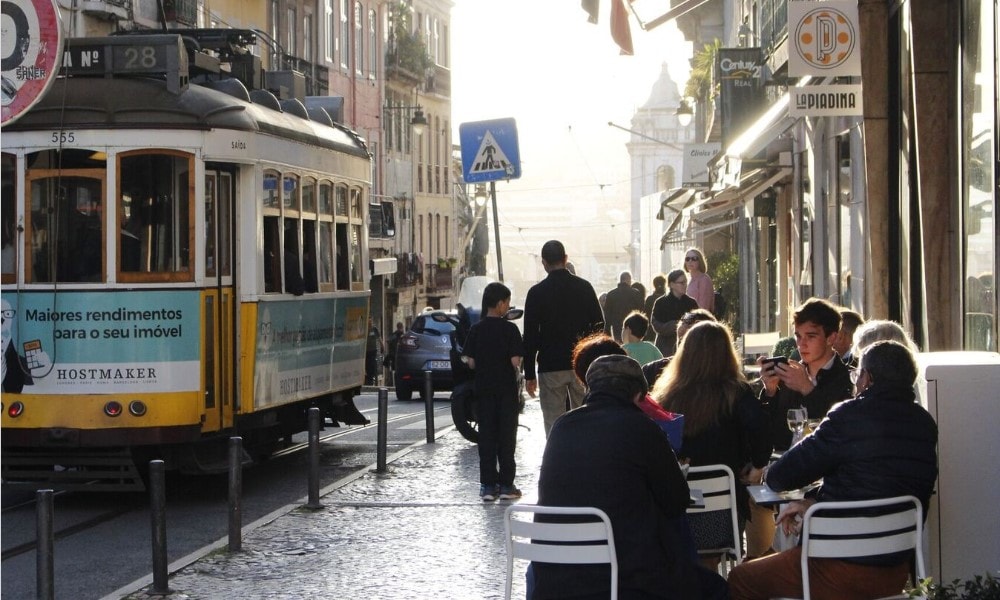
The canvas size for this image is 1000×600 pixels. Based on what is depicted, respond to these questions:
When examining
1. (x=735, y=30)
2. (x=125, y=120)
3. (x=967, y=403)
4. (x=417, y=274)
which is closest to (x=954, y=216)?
(x=967, y=403)

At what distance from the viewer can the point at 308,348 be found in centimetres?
1533

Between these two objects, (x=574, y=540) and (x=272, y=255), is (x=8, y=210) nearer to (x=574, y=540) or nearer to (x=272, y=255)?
(x=272, y=255)

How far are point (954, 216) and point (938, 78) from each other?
103 centimetres

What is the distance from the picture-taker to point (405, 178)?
210 feet

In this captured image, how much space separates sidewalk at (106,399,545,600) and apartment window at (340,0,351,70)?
133 feet

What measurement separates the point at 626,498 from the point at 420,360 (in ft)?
79.8

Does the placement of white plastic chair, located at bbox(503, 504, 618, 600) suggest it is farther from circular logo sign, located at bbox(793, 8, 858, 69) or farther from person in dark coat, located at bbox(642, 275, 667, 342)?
person in dark coat, located at bbox(642, 275, 667, 342)

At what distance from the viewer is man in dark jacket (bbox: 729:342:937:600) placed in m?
6.32

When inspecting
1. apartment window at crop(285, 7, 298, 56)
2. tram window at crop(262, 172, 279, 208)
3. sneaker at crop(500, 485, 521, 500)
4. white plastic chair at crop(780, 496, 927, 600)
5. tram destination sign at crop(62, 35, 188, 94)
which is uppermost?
apartment window at crop(285, 7, 298, 56)

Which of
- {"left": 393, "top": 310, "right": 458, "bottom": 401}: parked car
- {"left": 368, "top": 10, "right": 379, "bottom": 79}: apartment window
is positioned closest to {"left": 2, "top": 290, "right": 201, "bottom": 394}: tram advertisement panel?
{"left": 393, "top": 310, "right": 458, "bottom": 401}: parked car

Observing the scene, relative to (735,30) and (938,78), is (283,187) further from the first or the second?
(735,30)

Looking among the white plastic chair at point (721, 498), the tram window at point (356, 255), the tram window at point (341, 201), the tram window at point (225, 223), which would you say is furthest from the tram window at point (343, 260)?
the white plastic chair at point (721, 498)

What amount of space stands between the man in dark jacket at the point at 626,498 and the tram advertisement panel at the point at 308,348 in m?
7.74

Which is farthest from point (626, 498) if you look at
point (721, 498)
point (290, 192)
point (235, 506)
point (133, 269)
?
point (290, 192)
